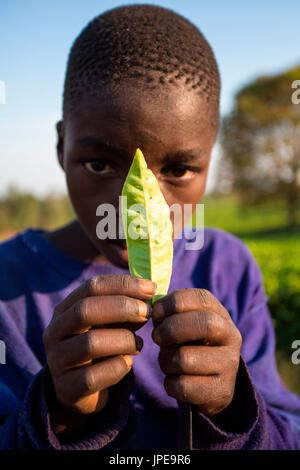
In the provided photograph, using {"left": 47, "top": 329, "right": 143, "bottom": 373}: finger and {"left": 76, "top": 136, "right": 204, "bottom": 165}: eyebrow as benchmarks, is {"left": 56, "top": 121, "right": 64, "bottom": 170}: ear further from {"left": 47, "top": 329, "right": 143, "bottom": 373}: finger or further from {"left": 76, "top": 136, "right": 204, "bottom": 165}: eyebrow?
{"left": 47, "top": 329, "right": 143, "bottom": 373}: finger

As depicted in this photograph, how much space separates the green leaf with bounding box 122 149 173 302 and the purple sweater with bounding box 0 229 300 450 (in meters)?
0.44

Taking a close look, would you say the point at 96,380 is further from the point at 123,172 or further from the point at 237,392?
the point at 123,172

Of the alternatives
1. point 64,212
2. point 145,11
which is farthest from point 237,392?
point 64,212

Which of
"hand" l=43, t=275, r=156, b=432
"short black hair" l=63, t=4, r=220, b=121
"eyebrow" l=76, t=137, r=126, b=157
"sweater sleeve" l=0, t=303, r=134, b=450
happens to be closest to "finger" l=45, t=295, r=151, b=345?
"hand" l=43, t=275, r=156, b=432

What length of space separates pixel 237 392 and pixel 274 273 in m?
5.25

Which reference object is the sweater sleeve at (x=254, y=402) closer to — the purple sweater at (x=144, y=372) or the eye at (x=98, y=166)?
the purple sweater at (x=144, y=372)

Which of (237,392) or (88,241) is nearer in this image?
(237,392)

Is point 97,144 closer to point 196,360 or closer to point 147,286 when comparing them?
point 147,286

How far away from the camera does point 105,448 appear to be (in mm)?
1253

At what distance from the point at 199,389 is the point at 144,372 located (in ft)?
2.63

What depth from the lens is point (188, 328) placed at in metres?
0.98

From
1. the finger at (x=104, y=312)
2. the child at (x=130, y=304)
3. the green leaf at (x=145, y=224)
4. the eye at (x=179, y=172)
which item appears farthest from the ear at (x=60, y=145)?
the finger at (x=104, y=312)

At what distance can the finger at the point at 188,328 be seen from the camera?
38.3 inches

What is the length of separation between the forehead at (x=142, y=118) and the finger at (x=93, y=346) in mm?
649
